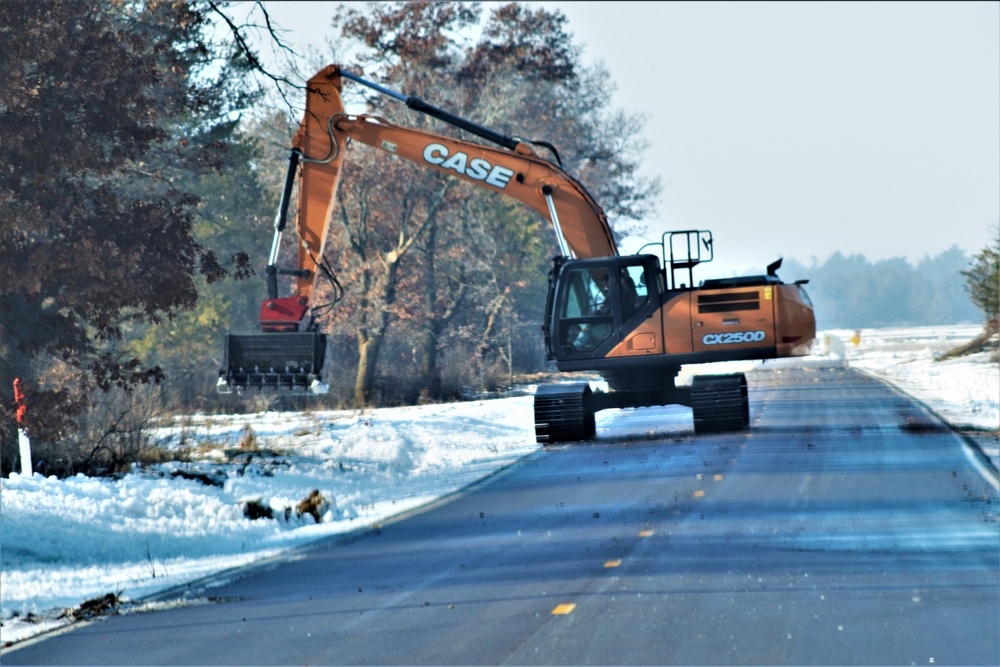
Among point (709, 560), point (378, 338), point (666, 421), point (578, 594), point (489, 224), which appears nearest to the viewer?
point (578, 594)

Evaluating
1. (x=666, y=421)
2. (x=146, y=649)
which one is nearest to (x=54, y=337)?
(x=146, y=649)

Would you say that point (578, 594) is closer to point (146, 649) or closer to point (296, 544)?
point (146, 649)

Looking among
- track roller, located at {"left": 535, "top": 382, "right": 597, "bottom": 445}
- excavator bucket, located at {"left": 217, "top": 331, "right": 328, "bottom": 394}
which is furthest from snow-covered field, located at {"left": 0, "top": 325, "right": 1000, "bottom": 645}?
excavator bucket, located at {"left": 217, "top": 331, "right": 328, "bottom": 394}

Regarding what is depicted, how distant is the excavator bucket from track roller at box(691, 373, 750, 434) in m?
6.85

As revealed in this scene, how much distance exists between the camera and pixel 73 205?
17672 mm

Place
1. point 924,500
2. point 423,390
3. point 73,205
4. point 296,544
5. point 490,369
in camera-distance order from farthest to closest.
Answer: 1. point 490,369
2. point 423,390
3. point 73,205
4. point 924,500
5. point 296,544

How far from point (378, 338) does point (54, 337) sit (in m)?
21.7

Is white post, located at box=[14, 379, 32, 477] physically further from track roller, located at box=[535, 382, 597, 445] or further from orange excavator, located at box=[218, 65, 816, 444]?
track roller, located at box=[535, 382, 597, 445]

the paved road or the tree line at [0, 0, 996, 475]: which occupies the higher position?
the tree line at [0, 0, 996, 475]

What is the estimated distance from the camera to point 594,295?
71.0ft

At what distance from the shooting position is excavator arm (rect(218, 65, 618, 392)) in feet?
60.8

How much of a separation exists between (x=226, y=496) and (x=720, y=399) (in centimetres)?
938

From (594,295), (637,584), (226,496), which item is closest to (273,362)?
(226,496)

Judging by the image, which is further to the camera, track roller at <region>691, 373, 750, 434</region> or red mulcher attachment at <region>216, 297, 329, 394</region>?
track roller at <region>691, 373, 750, 434</region>
